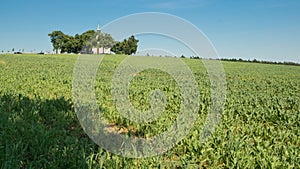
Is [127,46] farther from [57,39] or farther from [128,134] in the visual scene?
[57,39]

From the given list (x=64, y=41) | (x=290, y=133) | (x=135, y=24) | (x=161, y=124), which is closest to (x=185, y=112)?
(x=161, y=124)

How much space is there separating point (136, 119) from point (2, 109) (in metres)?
3.23

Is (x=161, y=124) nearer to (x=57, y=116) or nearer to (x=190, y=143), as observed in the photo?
(x=190, y=143)

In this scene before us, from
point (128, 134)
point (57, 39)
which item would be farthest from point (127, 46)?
point (57, 39)

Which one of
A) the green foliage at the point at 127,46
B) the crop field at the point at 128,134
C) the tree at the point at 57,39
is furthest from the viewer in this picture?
the tree at the point at 57,39

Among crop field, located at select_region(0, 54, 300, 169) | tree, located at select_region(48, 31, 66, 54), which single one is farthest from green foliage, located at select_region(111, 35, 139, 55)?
tree, located at select_region(48, 31, 66, 54)

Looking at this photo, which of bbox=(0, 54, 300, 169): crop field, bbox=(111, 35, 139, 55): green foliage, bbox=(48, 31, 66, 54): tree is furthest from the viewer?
bbox=(48, 31, 66, 54): tree

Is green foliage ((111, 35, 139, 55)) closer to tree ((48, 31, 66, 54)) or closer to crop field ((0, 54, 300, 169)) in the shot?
crop field ((0, 54, 300, 169))

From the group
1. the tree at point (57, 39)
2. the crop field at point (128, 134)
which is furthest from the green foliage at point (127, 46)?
the tree at point (57, 39)

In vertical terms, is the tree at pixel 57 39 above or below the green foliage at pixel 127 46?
above

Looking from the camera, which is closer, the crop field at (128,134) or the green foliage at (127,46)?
the crop field at (128,134)

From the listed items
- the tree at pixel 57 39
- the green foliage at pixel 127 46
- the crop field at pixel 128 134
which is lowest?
the crop field at pixel 128 134

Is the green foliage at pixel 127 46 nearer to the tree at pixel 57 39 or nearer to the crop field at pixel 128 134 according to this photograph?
the crop field at pixel 128 134

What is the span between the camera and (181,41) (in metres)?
3.67
